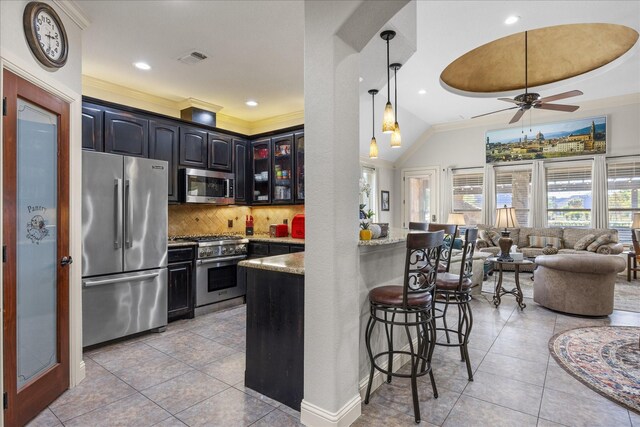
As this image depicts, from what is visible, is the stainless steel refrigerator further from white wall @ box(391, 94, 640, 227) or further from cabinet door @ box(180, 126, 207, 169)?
white wall @ box(391, 94, 640, 227)

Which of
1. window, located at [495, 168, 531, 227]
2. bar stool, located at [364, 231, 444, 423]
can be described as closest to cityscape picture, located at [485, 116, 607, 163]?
window, located at [495, 168, 531, 227]

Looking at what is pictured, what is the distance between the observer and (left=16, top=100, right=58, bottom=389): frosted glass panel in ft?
6.68

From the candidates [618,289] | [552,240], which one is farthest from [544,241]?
[618,289]

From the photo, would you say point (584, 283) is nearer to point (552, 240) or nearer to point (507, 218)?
point (507, 218)

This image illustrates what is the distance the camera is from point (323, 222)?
192cm

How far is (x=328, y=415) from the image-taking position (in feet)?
6.27

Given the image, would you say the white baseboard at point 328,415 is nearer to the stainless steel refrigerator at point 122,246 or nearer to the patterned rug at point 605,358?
the patterned rug at point 605,358

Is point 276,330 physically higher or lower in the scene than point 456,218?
lower

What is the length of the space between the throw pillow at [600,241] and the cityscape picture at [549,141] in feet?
5.80

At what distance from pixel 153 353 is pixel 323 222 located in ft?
7.52

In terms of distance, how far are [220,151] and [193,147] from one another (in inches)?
16.5

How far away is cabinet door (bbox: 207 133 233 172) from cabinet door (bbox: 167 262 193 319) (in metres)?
1.51

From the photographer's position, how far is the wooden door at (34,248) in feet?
6.25

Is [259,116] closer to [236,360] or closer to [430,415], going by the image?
[236,360]
